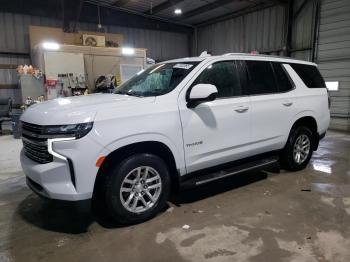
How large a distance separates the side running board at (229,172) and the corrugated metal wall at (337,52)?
661 cm

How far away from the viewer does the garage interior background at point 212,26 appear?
9.30m

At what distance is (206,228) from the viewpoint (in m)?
2.85

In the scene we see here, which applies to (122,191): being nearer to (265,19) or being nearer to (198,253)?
(198,253)

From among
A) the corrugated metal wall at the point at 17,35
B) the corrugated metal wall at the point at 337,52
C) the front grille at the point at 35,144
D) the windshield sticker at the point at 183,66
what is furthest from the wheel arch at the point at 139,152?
the corrugated metal wall at the point at 17,35

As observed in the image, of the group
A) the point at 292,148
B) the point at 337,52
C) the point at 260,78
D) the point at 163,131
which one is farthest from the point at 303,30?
the point at 163,131

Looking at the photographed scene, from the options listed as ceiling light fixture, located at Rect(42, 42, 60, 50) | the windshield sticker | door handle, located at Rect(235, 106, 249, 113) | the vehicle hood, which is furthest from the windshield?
ceiling light fixture, located at Rect(42, 42, 60, 50)

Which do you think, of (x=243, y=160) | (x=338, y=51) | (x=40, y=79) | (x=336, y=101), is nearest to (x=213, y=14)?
(x=338, y=51)

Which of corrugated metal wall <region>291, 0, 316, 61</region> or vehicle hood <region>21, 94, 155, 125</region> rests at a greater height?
corrugated metal wall <region>291, 0, 316, 61</region>

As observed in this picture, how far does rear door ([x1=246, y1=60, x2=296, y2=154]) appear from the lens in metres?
3.65

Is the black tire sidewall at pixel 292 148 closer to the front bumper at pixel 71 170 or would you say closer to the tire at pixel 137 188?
Answer: the tire at pixel 137 188

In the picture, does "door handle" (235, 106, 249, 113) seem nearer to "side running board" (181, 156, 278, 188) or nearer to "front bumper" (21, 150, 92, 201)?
"side running board" (181, 156, 278, 188)

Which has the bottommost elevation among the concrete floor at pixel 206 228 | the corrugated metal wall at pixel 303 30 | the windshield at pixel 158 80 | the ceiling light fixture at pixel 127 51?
the concrete floor at pixel 206 228

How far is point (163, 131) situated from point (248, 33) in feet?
35.2

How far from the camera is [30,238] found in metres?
2.72
